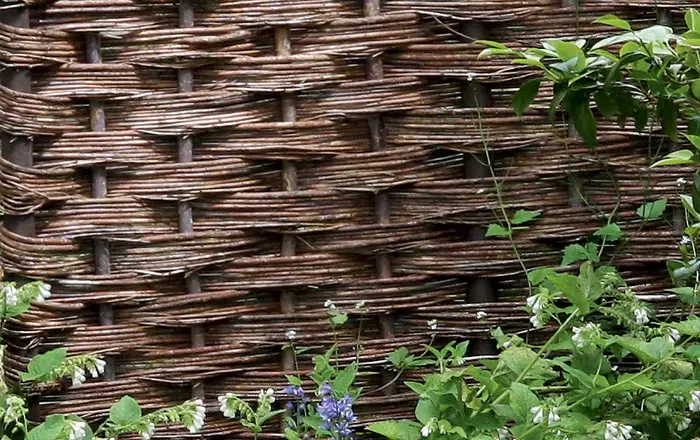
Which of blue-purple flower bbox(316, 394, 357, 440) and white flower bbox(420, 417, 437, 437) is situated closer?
white flower bbox(420, 417, 437, 437)

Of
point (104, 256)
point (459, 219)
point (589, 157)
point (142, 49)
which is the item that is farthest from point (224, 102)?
point (589, 157)

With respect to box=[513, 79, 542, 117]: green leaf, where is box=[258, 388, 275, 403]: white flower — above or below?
below

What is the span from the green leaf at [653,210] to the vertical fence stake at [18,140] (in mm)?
1273

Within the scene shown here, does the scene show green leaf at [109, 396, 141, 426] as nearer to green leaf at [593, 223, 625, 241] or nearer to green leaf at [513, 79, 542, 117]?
green leaf at [513, 79, 542, 117]

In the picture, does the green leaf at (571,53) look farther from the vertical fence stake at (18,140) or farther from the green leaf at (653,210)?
the vertical fence stake at (18,140)

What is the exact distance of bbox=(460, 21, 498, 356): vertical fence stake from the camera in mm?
2041

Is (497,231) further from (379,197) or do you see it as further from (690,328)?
(690,328)

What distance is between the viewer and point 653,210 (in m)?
2.04

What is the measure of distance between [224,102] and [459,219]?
551 millimetres

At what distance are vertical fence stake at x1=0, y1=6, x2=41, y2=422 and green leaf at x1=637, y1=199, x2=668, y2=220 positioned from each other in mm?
1273

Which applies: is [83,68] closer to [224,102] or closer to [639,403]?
[224,102]

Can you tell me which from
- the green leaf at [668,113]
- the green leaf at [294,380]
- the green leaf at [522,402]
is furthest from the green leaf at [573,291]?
the green leaf at [294,380]

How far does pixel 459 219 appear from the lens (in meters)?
2.07

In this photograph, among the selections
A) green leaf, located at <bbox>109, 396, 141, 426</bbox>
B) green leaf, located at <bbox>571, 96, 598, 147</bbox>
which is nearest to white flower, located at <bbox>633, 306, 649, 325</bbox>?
green leaf, located at <bbox>571, 96, 598, 147</bbox>
